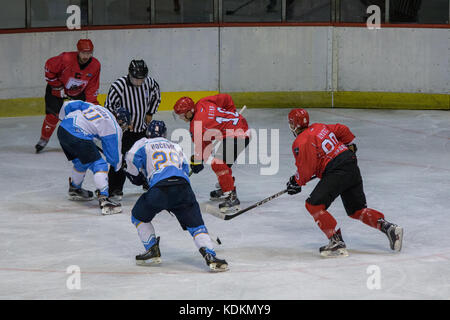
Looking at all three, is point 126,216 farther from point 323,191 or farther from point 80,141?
point 323,191

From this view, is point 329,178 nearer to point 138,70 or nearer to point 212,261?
point 212,261

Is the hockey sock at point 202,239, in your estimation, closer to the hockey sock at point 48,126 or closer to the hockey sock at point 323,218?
the hockey sock at point 323,218

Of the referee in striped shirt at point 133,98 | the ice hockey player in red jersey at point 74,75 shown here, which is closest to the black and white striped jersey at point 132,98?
the referee in striped shirt at point 133,98

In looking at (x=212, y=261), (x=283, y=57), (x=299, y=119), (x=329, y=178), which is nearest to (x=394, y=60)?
(x=283, y=57)

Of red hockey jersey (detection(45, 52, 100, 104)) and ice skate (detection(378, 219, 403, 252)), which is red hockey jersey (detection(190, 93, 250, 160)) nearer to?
ice skate (detection(378, 219, 403, 252))

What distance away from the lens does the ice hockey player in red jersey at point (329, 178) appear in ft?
18.7

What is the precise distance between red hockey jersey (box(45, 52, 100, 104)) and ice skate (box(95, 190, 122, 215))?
6.86 feet

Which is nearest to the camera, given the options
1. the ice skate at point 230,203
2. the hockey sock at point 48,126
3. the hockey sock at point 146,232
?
the hockey sock at point 146,232

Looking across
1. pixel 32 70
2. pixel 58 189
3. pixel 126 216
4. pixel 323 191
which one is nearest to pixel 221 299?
pixel 323 191

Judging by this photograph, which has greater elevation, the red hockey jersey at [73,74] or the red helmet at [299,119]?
the red hockey jersey at [73,74]

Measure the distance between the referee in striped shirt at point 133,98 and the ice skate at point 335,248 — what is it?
7.45 ft

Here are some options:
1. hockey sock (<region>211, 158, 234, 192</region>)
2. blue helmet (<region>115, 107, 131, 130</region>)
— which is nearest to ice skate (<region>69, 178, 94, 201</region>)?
blue helmet (<region>115, 107, 131, 130</region>)

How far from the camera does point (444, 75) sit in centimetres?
1135

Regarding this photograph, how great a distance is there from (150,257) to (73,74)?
3.80m
